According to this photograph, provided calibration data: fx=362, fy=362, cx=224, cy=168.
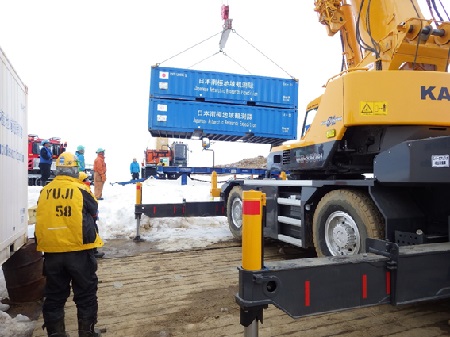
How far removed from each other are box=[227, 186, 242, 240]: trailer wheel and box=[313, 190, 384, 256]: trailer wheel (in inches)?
107

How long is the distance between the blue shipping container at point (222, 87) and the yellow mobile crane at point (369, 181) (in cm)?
908

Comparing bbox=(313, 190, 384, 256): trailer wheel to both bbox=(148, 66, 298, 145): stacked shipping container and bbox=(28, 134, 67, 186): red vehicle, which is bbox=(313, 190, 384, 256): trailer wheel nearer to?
bbox=(148, 66, 298, 145): stacked shipping container

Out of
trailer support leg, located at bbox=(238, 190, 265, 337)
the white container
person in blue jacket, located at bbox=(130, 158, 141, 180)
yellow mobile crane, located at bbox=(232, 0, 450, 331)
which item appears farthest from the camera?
person in blue jacket, located at bbox=(130, 158, 141, 180)

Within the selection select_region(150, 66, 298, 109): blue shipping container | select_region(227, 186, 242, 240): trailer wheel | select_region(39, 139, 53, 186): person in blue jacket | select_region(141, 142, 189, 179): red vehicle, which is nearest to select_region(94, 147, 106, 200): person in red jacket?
select_region(39, 139, 53, 186): person in blue jacket

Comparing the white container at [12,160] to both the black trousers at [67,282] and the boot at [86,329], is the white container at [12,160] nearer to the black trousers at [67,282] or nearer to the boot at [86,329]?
the black trousers at [67,282]

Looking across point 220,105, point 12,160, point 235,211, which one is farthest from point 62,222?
point 220,105

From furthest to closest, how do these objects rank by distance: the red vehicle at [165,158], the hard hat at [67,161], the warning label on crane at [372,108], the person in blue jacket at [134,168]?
the red vehicle at [165,158] → the person in blue jacket at [134,168] → the warning label on crane at [372,108] → the hard hat at [67,161]

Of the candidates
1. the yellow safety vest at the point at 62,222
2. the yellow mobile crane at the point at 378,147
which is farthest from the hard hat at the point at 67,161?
the yellow mobile crane at the point at 378,147

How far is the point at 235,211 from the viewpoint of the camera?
24.7 ft

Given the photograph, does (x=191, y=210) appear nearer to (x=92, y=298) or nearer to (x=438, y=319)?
(x=92, y=298)

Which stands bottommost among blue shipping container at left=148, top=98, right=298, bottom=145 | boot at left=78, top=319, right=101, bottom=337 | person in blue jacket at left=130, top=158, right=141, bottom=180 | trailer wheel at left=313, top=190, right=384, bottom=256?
boot at left=78, top=319, right=101, bottom=337

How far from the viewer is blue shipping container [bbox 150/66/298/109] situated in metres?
14.6

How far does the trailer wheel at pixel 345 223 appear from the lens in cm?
389

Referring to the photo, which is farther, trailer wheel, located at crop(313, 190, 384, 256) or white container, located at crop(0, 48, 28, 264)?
trailer wheel, located at crop(313, 190, 384, 256)
